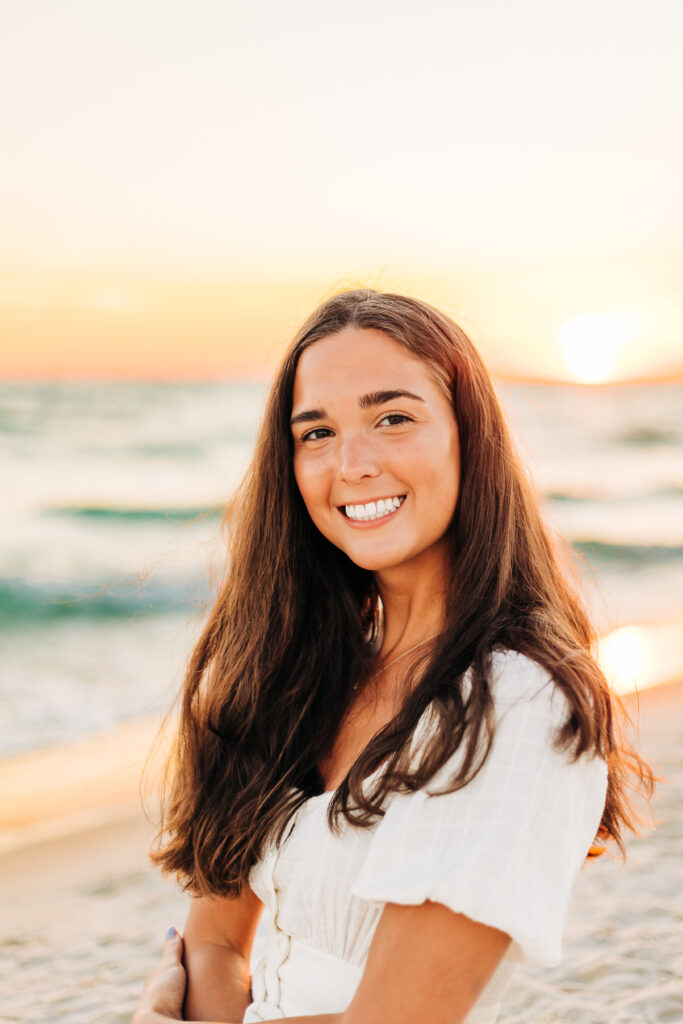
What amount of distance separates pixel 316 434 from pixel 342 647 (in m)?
0.63

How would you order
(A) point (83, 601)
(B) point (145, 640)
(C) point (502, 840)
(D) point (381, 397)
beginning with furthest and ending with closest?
(A) point (83, 601) < (B) point (145, 640) < (D) point (381, 397) < (C) point (502, 840)

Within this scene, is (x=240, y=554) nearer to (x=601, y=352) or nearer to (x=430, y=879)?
(x=430, y=879)

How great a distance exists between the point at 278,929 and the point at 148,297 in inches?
1097

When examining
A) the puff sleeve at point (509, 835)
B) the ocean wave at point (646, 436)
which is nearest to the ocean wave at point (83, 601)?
the puff sleeve at point (509, 835)

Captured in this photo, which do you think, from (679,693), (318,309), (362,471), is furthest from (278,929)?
(679,693)

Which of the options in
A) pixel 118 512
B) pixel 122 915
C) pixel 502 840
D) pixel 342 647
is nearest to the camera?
pixel 502 840

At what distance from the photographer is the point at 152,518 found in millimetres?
19641

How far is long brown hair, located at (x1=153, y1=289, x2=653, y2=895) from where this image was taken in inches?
74.9

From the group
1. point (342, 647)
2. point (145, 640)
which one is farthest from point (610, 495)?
point (342, 647)

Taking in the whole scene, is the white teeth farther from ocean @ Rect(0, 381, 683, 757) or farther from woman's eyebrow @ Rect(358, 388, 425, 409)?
ocean @ Rect(0, 381, 683, 757)

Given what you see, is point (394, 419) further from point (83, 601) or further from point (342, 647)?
point (83, 601)

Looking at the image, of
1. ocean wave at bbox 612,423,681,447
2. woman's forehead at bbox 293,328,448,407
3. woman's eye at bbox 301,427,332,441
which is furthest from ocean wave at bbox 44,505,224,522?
woman's forehead at bbox 293,328,448,407

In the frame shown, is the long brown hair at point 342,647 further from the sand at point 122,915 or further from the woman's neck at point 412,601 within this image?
the sand at point 122,915

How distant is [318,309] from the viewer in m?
2.53
